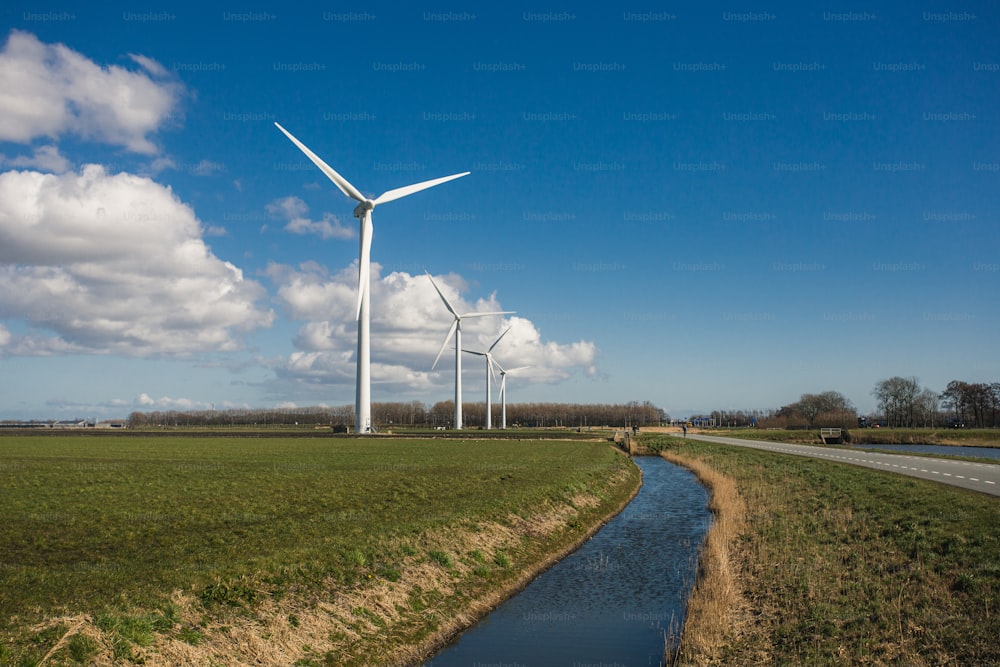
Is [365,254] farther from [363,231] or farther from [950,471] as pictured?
[950,471]

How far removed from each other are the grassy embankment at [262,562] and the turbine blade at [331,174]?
39.8 meters

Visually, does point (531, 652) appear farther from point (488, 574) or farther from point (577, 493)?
point (577, 493)

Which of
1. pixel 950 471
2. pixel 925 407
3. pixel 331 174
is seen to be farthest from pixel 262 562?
pixel 925 407

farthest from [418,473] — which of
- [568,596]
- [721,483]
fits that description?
[568,596]

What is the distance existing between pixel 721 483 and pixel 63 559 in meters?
37.3

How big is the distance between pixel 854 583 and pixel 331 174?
6567cm

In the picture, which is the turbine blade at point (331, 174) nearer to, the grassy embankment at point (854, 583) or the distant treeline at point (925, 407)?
the grassy embankment at point (854, 583)

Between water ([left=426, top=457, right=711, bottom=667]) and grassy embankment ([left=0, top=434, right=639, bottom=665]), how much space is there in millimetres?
930

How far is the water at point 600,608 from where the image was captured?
620 inches

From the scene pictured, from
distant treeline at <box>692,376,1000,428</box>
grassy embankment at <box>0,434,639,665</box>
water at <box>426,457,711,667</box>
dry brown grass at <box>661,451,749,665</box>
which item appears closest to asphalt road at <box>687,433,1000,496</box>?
dry brown grass at <box>661,451,749,665</box>

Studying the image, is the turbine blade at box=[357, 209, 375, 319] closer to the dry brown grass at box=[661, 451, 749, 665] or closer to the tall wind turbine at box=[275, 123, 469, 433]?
the tall wind turbine at box=[275, 123, 469, 433]

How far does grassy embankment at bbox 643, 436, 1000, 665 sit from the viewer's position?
1341 cm

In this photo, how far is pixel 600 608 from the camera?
1931 cm

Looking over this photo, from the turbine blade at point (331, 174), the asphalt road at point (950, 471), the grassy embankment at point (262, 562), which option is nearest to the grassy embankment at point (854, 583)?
the asphalt road at point (950, 471)
